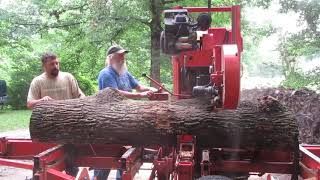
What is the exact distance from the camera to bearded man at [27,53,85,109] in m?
5.53

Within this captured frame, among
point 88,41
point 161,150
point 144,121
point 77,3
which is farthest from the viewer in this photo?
point 77,3

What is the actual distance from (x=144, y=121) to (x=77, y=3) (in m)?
10.2

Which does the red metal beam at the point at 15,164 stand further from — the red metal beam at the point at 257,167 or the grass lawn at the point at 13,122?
the grass lawn at the point at 13,122

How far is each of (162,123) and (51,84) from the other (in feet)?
6.77

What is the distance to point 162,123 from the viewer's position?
423 centimetres

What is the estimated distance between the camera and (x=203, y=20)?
13.3 ft

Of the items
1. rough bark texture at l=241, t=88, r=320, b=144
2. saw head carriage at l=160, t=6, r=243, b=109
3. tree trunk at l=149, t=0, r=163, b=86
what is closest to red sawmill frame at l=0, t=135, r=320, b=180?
saw head carriage at l=160, t=6, r=243, b=109

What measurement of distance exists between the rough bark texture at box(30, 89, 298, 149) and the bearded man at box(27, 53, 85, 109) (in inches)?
42.2

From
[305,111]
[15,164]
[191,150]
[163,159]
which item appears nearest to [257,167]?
[191,150]

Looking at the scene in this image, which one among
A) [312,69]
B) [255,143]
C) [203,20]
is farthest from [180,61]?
[312,69]

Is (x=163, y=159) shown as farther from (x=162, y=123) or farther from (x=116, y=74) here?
(x=116, y=74)

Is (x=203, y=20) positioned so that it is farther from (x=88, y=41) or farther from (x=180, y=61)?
(x=88, y=41)

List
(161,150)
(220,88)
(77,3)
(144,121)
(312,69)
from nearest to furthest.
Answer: (220,88)
(144,121)
(161,150)
(312,69)
(77,3)

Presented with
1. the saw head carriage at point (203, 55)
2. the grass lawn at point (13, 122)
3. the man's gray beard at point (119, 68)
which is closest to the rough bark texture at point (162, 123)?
the saw head carriage at point (203, 55)
